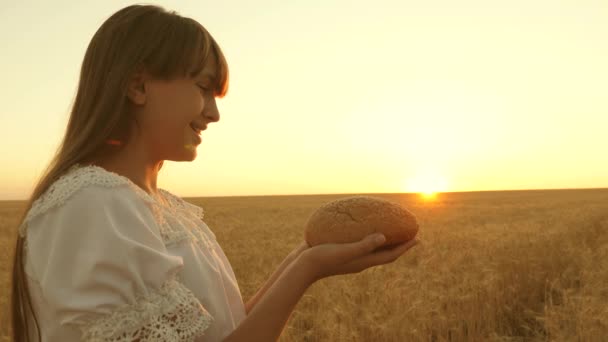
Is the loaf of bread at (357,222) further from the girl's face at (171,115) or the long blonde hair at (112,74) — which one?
the long blonde hair at (112,74)

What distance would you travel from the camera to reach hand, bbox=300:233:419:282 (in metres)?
1.51

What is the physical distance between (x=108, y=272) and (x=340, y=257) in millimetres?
699

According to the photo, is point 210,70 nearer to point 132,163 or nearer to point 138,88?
point 138,88

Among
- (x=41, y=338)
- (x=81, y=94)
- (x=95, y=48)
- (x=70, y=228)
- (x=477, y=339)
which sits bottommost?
(x=477, y=339)

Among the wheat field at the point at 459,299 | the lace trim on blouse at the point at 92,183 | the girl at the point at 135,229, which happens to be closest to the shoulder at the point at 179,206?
the girl at the point at 135,229

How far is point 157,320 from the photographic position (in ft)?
3.96

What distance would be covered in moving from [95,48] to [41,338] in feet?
2.74

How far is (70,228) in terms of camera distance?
3.81 ft

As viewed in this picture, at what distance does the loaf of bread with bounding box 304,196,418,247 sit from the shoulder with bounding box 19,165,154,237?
78 centimetres

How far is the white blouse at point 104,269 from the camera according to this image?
3.73ft

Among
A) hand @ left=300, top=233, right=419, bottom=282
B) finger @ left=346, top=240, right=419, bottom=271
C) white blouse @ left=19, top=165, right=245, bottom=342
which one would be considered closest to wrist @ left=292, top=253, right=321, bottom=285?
hand @ left=300, top=233, right=419, bottom=282

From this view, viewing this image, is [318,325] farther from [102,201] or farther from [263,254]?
[263,254]

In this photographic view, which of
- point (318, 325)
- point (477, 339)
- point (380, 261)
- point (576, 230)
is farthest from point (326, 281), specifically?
point (576, 230)

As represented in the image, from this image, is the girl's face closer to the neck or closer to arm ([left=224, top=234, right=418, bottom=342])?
the neck
